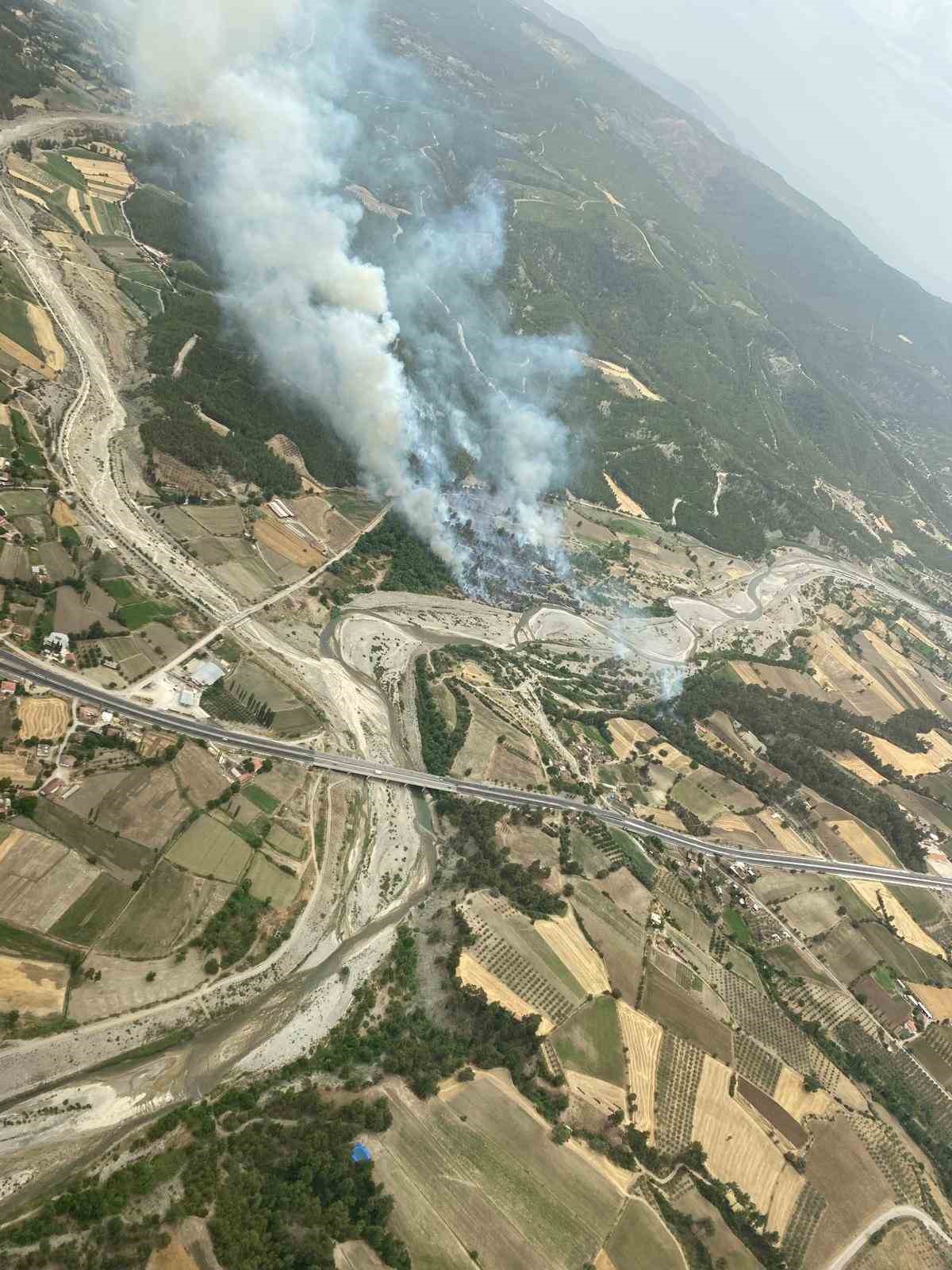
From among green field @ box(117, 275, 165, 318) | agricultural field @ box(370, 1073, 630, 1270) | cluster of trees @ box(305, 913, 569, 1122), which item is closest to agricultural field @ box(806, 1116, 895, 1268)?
agricultural field @ box(370, 1073, 630, 1270)

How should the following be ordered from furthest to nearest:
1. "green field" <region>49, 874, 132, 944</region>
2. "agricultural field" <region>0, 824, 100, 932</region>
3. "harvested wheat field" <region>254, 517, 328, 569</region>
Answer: "harvested wheat field" <region>254, 517, 328, 569</region>, "green field" <region>49, 874, 132, 944</region>, "agricultural field" <region>0, 824, 100, 932</region>

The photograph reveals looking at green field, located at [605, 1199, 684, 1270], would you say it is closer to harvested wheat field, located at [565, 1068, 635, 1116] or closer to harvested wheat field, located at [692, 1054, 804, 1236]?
harvested wheat field, located at [565, 1068, 635, 1116]

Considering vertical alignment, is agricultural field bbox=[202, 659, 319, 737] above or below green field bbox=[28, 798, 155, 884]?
above

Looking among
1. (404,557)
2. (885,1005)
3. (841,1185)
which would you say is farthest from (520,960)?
(404,557)

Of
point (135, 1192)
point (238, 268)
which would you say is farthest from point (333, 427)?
point (135, 1192)

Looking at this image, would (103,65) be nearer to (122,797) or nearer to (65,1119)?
(122,797)

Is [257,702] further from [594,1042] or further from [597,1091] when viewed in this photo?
[597,1091]

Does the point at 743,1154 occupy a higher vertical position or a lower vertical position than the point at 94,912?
higher
